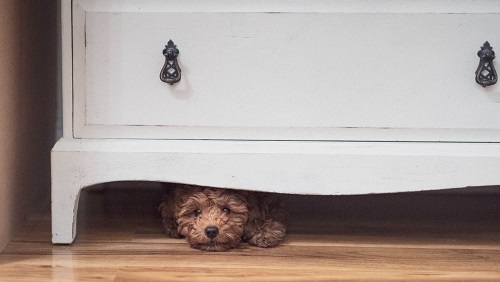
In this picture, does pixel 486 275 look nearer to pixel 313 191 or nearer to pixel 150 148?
pixel 313 191

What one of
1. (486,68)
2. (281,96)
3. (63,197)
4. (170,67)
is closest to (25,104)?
(63,197)

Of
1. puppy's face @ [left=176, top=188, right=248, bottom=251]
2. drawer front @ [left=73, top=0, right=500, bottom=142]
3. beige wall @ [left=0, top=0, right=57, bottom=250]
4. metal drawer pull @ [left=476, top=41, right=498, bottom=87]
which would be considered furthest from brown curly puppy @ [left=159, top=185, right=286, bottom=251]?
metal drawer pull @ [left=476, top=41, right=498, bottom=87]

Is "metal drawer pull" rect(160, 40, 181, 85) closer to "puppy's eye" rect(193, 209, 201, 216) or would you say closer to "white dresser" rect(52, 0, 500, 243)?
"white dresser" rect(52, 0, 500, 243)

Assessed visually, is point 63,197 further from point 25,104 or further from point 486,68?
point 486,68

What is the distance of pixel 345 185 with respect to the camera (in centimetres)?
117

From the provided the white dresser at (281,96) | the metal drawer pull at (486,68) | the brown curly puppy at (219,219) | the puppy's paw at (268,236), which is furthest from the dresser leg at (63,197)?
the metal drawer pull at (486,68)

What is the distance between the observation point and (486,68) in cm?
112

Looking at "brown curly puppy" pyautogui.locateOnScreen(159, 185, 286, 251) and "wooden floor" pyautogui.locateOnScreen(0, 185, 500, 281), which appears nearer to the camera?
"wooden floor" pyautogui.locateOnScreen(0, 185, 500, 281)

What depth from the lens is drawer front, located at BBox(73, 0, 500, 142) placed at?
3.76 feet

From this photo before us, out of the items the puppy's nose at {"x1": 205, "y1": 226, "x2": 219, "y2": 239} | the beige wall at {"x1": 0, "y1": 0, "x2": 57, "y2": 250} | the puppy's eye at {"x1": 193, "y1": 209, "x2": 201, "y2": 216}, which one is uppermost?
the beige wall at {"x1": 0, "y1": 0, "x2": 57, "y2": 250}

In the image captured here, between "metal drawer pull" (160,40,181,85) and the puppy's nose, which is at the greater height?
"metal drawer pull" (160,40,181,85)

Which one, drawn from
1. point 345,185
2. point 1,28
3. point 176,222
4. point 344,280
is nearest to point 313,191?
point 345,185

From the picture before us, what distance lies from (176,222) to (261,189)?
204 millimetres

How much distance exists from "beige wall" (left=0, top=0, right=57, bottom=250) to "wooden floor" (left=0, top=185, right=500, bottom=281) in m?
0.08
